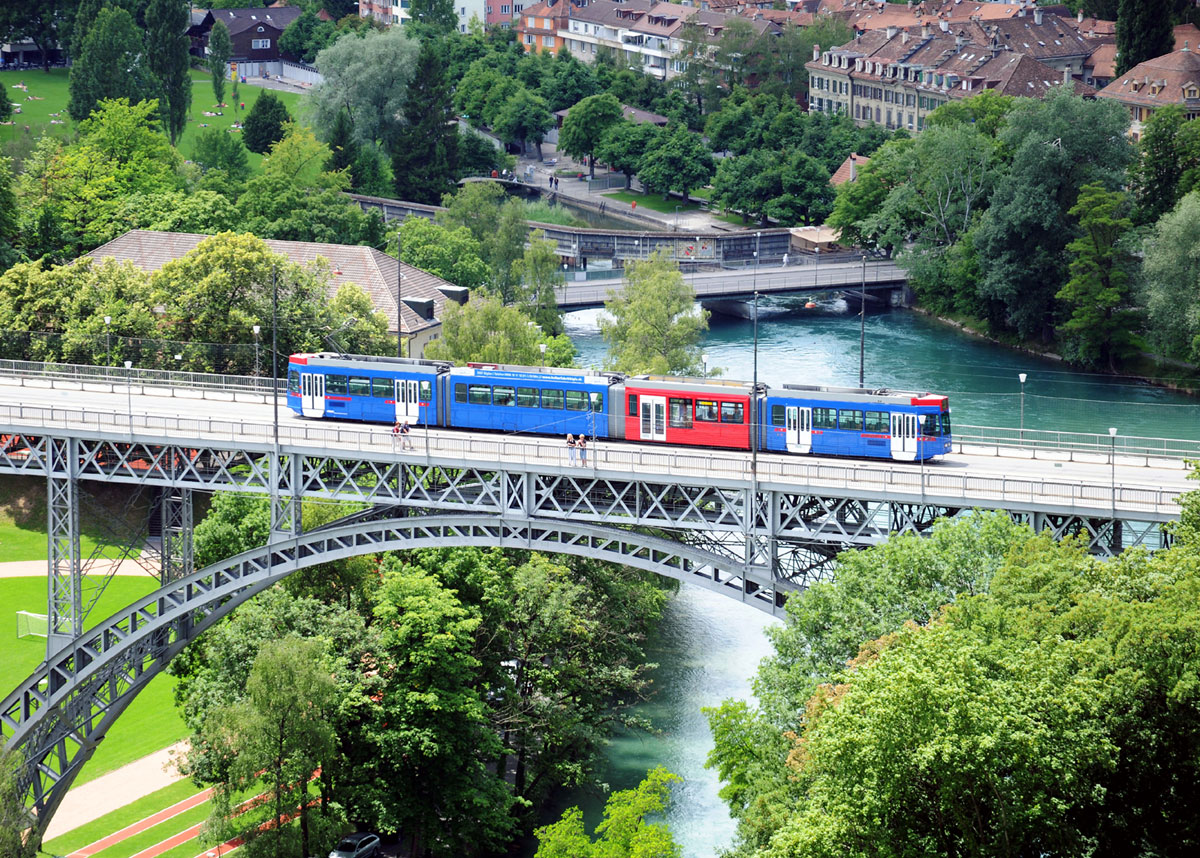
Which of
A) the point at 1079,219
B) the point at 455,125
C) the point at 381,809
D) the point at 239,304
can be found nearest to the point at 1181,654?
the point at 381,809

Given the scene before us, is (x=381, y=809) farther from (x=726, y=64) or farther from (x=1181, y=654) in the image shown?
(x=726, y=64)

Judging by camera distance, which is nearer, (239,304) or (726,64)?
(239,304)

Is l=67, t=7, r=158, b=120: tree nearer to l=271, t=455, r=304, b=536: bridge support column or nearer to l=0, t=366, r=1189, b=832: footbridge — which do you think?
l=0, t=366, r=1189, b=832: footbridge

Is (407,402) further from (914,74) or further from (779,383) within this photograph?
(914,74)

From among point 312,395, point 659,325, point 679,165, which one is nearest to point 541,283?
point 659,325

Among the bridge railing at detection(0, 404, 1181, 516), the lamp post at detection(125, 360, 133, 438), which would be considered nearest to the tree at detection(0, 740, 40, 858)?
the bridge railing at detection(0, 404, 1181, 516)
